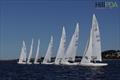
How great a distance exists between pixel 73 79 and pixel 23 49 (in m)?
96.8

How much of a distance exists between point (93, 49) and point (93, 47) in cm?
49

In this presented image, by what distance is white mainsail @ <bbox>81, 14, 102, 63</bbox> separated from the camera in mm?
92125

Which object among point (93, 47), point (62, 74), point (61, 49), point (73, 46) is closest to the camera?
point (62, 74)

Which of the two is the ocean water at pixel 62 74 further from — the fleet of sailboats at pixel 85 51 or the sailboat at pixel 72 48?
the sailboat at pixel 72 48

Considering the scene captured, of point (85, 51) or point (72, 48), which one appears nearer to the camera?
point (85, 51)

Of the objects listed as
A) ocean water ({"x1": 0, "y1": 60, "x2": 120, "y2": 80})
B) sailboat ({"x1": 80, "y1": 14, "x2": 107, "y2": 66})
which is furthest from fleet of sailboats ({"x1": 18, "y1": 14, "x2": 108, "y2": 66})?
ocean water ({"x1": 0, "y1": 60, "x2": 120, "y2": 80})

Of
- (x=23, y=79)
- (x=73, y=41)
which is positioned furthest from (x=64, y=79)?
(x=73, y=41)

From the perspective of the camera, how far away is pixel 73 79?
170ft

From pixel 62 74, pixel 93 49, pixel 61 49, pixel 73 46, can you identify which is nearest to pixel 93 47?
pixel 93 49

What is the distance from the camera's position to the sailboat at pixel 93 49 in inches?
3627

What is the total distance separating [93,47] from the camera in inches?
3698

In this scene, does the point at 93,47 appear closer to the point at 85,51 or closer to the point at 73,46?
the point at 85,51

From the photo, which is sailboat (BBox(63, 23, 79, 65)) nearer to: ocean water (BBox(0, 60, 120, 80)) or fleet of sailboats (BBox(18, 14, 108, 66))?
fleet of sailboats (BBox(18, 14, 108, 66))

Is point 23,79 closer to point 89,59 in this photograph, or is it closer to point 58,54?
point 89,59
